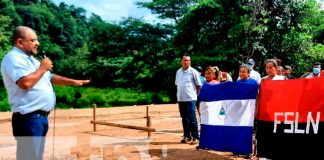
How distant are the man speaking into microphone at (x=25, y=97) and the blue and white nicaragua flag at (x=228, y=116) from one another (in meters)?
3.87

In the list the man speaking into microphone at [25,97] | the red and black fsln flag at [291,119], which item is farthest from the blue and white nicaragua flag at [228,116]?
the man speaking into microphone at [25,97]

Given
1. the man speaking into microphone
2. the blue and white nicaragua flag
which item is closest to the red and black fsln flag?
the blue and white nicaragua flag

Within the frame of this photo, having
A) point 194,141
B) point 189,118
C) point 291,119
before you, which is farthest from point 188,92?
point 291,119

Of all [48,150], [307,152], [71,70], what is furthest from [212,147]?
[71,70]

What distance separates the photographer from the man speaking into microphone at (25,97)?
165 inches

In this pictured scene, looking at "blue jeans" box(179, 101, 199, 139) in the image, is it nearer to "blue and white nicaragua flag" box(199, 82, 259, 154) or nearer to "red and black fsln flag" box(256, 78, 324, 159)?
"blue and white nicaragua flag" box(199, 82, 259, 154)

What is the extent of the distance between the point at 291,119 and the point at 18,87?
3.95 m

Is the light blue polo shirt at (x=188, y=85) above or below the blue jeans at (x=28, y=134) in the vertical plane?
above

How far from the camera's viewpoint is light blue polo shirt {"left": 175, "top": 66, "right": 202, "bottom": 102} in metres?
9.38

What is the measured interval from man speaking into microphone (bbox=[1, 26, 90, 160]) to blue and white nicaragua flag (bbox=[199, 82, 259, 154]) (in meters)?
3.87

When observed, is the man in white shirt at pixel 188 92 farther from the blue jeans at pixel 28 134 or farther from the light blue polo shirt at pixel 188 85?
the blue jeans at pixel 28 134

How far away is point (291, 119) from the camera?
656 centimetres

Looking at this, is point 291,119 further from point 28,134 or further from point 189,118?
point 28,134

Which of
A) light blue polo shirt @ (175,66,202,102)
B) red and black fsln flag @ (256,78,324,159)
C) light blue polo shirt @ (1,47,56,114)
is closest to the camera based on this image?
light blue polo shirt @ (1,47,56,114)
